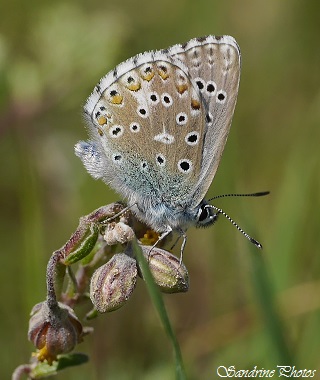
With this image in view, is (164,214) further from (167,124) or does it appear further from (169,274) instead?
(169,274)

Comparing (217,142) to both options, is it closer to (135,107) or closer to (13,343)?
(135,107)

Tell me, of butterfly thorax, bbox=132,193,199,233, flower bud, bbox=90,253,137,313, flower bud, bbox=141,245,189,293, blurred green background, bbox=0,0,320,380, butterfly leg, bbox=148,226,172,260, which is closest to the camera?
flower bud, bbox=90,253,137,313

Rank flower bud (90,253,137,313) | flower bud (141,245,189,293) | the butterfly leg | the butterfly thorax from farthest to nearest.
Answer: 1. the butterfly thorax
2. the butterfly leg
3. flower bud (141,245,189,293)
4. flower bud (90,253,137,313)

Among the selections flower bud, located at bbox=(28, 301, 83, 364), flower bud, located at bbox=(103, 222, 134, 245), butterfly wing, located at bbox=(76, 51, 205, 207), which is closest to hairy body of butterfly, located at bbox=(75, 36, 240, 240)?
butterfly wing, located at bbox=(76, 51, 205, 207)

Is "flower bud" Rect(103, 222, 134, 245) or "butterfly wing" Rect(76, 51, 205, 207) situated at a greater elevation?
"butterfly wing" Rect(76, 51, 205, 207)

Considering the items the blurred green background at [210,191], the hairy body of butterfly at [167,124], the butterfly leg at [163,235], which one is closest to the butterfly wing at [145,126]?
the hairy body of butterfly at [167,124]

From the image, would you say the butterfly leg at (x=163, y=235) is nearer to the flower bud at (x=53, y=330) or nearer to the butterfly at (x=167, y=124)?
the butterfly at (x=167, y=124)

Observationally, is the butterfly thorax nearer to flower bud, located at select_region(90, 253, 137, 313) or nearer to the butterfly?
the butterfly

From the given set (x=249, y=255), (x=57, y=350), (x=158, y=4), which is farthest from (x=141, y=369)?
(x=158, y=4)
